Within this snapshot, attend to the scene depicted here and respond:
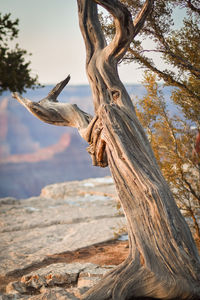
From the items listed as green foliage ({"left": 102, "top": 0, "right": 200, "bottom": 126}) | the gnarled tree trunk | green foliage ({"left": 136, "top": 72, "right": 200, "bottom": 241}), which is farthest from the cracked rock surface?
green foliage ({"left": 102, "top": 0, "right": 200, "bottom": 126})

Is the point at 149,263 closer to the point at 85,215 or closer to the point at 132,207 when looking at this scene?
the point at 132,207

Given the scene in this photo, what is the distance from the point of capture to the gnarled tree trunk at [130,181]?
2.78 meters

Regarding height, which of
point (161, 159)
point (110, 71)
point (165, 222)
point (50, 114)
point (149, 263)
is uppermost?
point (110, 71)

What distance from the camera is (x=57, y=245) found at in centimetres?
697

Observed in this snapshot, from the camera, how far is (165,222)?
9.71 feet

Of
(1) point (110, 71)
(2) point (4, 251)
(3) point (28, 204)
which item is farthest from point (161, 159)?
(3) point (28, 204)

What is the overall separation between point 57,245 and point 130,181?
4485 mm

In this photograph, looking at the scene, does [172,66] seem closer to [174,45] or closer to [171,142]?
[174,45]

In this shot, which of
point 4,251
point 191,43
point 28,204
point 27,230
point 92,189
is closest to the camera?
point 191,43

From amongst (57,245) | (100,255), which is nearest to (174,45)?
(100,255)

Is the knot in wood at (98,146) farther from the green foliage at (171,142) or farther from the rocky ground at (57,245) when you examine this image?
the green foliage at (171,142)

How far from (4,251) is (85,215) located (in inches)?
142

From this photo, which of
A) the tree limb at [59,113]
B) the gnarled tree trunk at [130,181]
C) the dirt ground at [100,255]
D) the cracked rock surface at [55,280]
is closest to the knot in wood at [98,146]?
the gnarled tree trunk at [130,181]

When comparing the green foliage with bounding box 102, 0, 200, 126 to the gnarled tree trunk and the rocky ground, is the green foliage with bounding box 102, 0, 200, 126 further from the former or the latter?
the rocky ground
